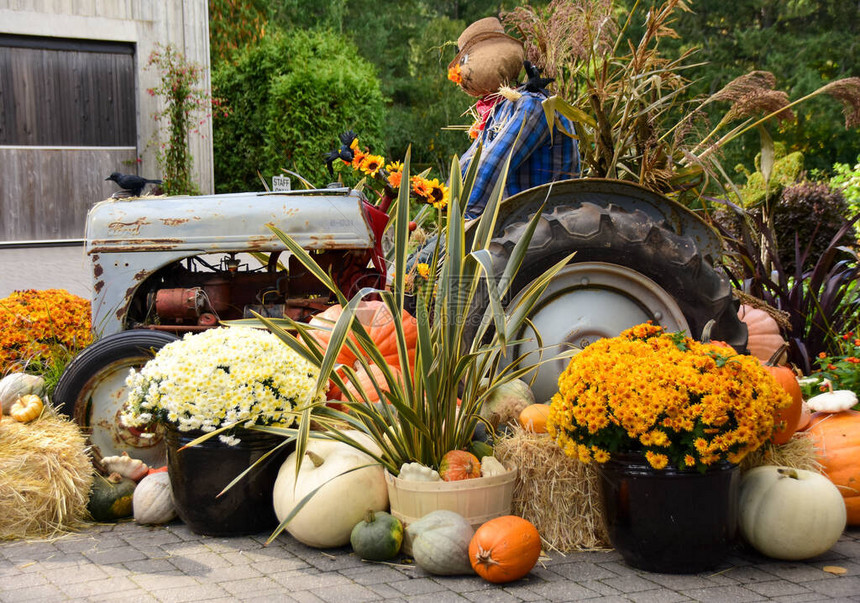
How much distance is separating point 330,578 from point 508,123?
7.14 ft

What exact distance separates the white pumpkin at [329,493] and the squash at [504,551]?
48 cm

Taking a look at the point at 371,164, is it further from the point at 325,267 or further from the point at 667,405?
the point at 667,405

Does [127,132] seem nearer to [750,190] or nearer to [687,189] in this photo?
[750,190]

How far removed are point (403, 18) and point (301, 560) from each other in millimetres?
21561

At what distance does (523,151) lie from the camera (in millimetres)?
4199

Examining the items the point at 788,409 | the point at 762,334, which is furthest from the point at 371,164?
the point at 762,334

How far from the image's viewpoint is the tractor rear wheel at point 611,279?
380 cm

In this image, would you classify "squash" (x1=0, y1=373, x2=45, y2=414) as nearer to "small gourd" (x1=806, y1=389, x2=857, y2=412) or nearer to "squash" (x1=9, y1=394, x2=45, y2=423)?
"squash" (x1=9, y1=394, x2=45, y2=423)

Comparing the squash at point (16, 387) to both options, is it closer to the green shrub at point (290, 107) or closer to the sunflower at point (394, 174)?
the sunflower at point (394, 174)

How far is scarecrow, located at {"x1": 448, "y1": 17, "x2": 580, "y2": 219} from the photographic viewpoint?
414 centimetres

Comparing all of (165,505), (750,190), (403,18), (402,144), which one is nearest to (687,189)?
(165,505)

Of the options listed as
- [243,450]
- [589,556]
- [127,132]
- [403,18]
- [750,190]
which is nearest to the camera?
[589,556]

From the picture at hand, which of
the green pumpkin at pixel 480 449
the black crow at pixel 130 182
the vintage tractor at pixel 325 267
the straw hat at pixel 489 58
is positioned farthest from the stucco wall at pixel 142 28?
the green pumpkin at pixel 480 449

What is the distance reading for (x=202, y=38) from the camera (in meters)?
12.5
